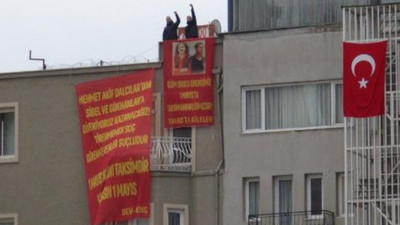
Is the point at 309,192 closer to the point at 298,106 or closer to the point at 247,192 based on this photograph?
the point at 247,192

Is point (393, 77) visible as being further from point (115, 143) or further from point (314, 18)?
point (115, 143)

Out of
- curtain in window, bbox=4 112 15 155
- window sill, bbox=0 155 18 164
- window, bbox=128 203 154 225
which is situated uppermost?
curtain in window, bbox=4 112 15 155

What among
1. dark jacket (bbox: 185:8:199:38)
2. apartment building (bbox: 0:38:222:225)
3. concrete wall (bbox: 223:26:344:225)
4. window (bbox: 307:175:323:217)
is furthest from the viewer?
dark jacket (bbox: 185:8:199:38)

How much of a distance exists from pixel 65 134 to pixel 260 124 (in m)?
6.96

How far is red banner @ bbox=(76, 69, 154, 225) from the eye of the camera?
276ft

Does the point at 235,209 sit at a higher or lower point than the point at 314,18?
lower

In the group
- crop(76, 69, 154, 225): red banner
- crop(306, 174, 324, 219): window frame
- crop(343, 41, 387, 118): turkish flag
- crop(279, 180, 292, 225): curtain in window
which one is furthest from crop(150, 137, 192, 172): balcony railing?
crop(343, 41, 387, 118): turkish flag

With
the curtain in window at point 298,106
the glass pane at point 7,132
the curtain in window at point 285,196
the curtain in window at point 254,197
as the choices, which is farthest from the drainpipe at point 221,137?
the glass pane at point 7,132

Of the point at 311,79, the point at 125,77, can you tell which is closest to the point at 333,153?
the point at 311,79

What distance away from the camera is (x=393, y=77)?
8019 centimetres

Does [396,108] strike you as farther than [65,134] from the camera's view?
No

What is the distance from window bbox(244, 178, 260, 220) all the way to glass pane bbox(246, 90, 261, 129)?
1.76 m

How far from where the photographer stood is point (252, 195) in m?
83.4

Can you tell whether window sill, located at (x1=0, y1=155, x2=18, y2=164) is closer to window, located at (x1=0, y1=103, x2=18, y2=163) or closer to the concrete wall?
window, located at (x1=0, y1=103, x2=18, y2=163)
